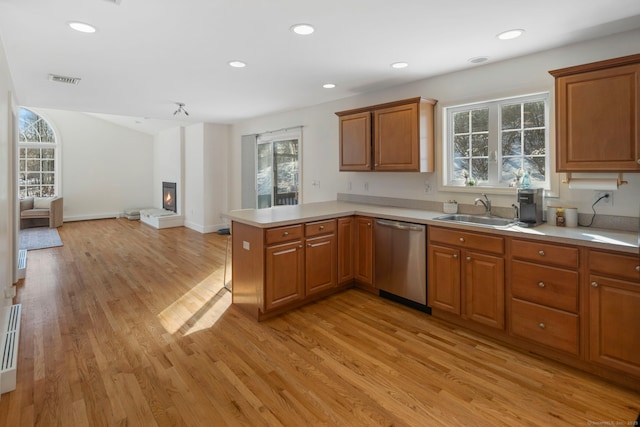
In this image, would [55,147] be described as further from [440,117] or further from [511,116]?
[511,116]

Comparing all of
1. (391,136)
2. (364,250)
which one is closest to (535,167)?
(391,136)

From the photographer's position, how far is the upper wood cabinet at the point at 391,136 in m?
3.58

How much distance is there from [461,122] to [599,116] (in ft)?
4.43

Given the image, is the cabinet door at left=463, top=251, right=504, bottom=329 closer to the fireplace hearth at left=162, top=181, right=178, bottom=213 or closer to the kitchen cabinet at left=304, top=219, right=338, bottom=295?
the kitchen cabinet at left=304, top=219, right=338, bottom=295

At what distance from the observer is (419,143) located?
11.7 ft

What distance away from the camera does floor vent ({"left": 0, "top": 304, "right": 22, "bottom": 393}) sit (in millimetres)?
2105

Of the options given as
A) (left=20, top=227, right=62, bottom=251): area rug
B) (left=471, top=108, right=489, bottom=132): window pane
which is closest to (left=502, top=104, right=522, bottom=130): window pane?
(left=471, top=108, right=489, bottom=132): window pane

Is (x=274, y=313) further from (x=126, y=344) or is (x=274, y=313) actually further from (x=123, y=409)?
(x=123, y=409)

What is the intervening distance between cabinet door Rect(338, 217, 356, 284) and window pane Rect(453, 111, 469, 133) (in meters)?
1.48

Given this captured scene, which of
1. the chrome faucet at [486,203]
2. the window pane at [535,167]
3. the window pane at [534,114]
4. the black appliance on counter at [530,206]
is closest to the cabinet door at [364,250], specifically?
the chrome faucet at [486,203]

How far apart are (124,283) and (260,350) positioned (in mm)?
2428

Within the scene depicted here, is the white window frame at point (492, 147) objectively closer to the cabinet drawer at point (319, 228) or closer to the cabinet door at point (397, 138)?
the cabinet door at point (397, 138)

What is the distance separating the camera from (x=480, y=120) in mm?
3494

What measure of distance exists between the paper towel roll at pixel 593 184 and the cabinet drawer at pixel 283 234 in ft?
7.44
